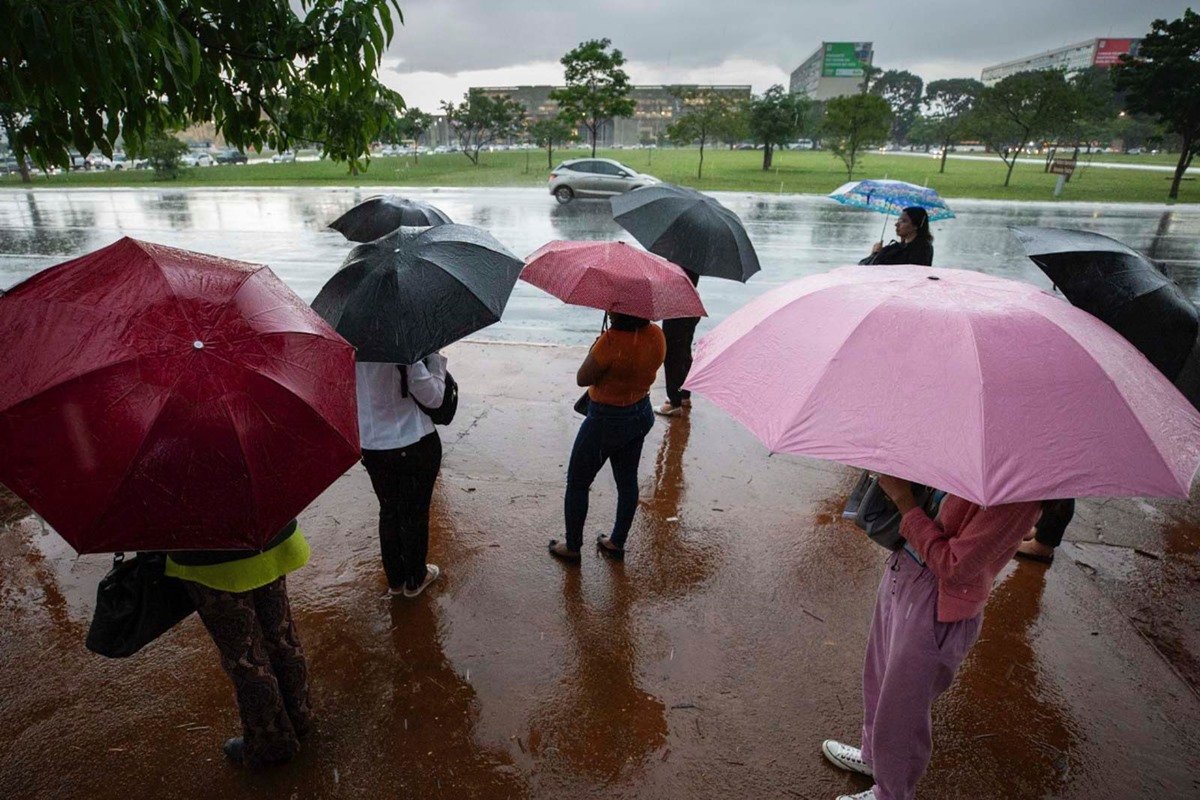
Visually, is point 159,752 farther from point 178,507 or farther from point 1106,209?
point 1106,209

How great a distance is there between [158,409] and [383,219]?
3984mm

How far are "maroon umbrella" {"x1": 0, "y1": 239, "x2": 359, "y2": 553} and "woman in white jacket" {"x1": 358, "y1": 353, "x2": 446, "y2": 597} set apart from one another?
1042mm

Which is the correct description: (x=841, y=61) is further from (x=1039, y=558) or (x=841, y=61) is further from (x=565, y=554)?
(x=565, y=554)

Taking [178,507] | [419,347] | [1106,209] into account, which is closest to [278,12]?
[419,347]

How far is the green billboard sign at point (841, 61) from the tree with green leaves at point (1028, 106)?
303ft

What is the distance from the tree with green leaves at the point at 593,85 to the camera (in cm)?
3600

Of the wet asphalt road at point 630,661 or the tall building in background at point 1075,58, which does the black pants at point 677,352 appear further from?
the tall building in background at point 1075,58

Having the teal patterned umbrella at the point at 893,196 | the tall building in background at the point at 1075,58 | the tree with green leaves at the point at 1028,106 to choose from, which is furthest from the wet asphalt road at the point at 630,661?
the tall building in background at the point at 1075,58

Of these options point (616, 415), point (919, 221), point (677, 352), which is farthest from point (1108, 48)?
point (616, 415)

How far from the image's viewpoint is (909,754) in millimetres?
2314

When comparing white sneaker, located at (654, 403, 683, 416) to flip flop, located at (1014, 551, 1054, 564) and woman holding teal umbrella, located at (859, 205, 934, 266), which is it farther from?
flip flop, located at (1014, 551, 1054, 564)

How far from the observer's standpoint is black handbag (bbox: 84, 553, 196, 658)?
2252 millimetres

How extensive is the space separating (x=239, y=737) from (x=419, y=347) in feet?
5.68

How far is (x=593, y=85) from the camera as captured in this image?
121 ft
